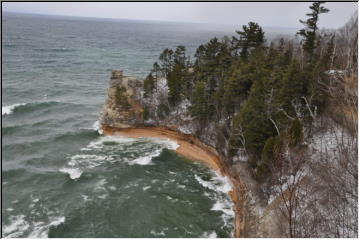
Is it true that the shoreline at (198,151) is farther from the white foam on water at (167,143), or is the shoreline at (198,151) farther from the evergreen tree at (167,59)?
the evergreen tree at (167,59)

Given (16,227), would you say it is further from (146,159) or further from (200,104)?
(200,104)

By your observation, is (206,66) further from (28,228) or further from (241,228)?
(28,228)

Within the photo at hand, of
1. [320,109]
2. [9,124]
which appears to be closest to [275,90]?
[320,109]

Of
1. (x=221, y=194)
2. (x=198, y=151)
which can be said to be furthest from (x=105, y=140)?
(x=221, y=194)

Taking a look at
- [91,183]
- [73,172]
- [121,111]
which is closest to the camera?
[91,183]

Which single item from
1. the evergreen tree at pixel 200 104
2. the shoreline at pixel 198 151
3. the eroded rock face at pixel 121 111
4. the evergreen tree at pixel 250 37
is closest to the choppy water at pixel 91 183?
the shoreline at pixel 198 151
